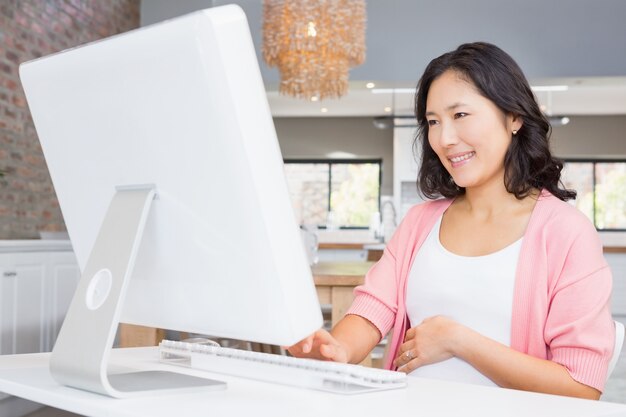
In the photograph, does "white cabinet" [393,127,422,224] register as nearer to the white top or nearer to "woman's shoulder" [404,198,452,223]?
"woman's shoulder" [404,198,452,223]

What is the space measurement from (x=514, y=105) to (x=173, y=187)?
770mm

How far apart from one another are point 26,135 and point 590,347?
424 centimetres

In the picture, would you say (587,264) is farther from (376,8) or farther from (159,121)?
(376,8)

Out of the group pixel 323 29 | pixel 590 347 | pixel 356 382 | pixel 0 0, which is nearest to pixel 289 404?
pixel 356 382

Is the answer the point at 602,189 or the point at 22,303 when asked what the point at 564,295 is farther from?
the point at 602,189

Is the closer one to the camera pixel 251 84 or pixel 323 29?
pixel 251 84

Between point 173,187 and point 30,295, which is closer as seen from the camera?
point 173,187

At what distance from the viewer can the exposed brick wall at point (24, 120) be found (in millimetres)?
4586

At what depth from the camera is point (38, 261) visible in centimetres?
397

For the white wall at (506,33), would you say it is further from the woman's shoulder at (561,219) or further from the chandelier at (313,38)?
the woman's shoulder at (561,219)

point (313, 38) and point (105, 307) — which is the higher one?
point (313, 38)

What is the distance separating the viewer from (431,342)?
137 cm

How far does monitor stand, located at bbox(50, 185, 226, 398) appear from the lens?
0.97 m

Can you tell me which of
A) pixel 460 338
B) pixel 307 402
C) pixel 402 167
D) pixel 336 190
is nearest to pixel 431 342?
pixel 460 338
